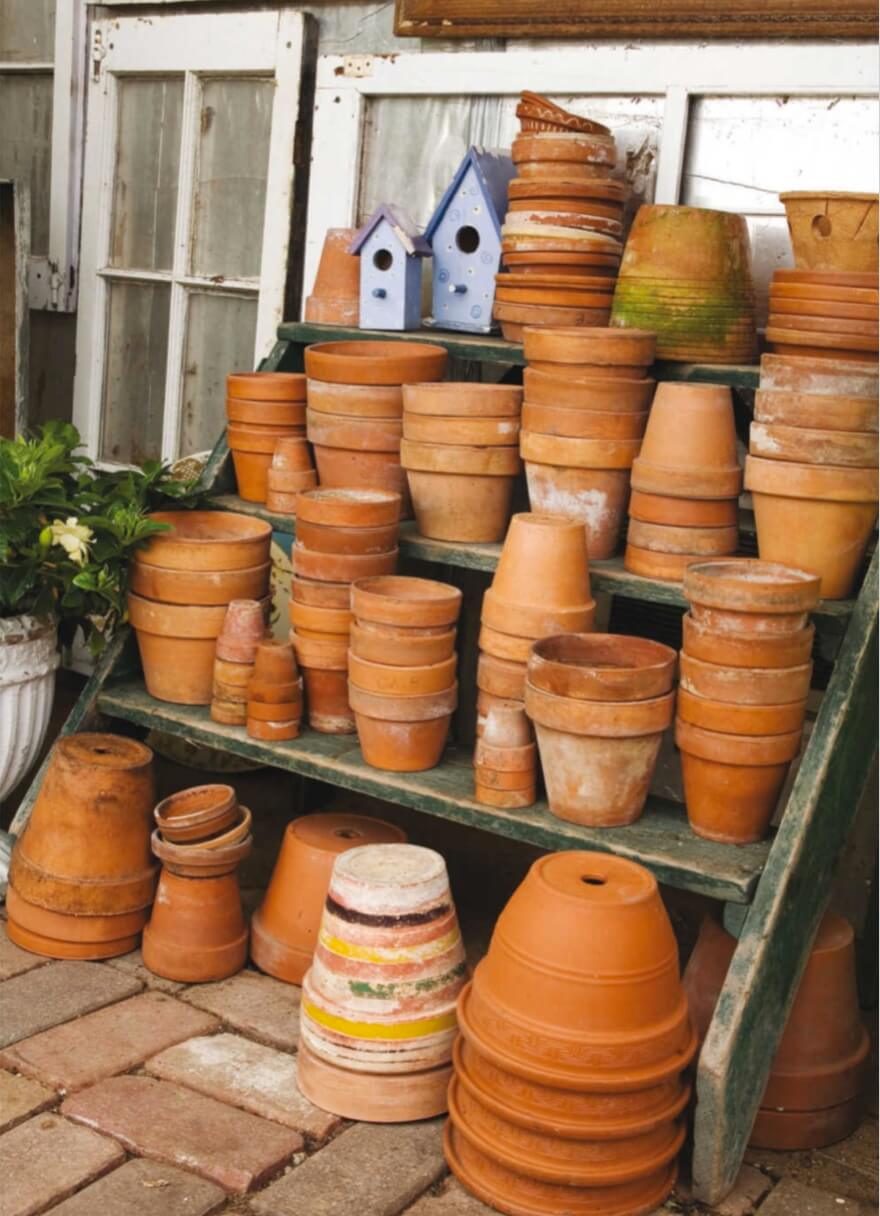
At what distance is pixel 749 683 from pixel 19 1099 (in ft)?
4.96

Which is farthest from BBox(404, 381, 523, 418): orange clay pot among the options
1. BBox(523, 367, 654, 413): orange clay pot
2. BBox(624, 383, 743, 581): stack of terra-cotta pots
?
BBox(624, 383, 743, 581): stack of terra-cotta pots

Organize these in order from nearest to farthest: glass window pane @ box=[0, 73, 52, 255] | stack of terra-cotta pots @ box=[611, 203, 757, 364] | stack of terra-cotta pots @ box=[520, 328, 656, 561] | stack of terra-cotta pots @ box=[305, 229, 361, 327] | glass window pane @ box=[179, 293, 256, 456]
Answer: stack of terra-cotta pots @ box=[520, 328, 656, 561] < stack of terra-cotta pots @ box=[611, 203, 757, 364] < stack of terra-cotta pots @ box=[305, 229, 361, 327] < glass window pane @ box=[179, 293, 256, 456] < glass window pane @ box=[0, 73, 52, 255]

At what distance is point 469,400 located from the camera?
3119mm

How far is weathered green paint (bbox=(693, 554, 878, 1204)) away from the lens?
2430 millimetres

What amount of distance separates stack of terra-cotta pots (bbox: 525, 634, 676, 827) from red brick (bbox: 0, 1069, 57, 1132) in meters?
1.08

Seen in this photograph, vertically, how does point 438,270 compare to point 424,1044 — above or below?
above

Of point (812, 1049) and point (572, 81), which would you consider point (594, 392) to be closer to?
point (572, 81)

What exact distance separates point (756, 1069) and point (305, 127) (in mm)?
2844

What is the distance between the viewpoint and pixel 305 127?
4.12m

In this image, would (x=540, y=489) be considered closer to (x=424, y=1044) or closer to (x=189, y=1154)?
(x=424, y=1044)

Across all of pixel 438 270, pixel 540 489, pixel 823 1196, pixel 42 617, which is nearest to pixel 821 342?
pixel 540 489

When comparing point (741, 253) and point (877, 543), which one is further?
point (741, 253)

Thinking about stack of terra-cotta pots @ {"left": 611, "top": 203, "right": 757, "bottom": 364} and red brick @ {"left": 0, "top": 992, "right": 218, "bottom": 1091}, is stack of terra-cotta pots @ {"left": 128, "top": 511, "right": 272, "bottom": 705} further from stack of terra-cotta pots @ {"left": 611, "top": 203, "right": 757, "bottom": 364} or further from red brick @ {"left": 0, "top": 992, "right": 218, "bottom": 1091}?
stack of terra-cotta pots @ {"left": 611, "top": 203, "right": 757, "bottom": 364}

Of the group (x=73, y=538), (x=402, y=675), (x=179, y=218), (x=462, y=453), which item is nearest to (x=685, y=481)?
(x=462, y=453)
